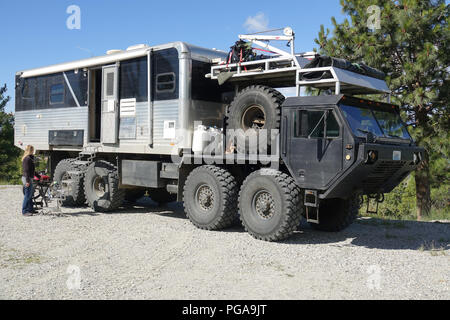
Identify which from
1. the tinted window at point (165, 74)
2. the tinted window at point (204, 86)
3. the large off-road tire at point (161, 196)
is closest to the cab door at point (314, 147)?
the tinted window at point (204, 86)

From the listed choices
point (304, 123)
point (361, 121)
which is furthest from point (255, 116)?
point (361, 121)

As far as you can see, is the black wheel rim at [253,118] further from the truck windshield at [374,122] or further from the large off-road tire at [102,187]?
the large off-road tire at [102,187]

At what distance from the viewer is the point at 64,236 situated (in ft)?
29.0

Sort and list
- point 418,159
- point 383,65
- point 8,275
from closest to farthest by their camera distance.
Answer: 1. point 8,275
2. point 418,159
3. point 383,65

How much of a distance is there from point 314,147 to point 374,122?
122cm

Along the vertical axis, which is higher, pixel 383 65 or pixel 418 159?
pixel 383 65

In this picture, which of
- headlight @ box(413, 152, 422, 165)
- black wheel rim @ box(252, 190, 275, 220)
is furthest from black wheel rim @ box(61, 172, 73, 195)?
headlight @ box(413, 152, 422, 165)

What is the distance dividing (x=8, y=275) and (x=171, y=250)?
2.50 metres

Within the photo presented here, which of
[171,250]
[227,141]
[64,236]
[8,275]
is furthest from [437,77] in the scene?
[8,275]

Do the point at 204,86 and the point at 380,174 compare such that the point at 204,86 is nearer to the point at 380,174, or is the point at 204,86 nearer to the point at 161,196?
the point at 380,174

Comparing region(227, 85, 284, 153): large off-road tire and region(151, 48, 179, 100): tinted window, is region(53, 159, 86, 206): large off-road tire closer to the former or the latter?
region(151, 48, 179, 100): tinted window

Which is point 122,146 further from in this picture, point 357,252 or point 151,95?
point 357,252

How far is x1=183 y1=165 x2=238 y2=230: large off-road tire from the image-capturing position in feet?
30.0

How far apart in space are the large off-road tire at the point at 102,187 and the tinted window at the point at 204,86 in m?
3.24
